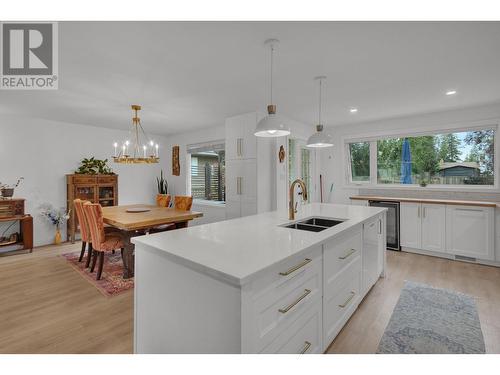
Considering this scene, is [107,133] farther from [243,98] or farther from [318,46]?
[318,46]

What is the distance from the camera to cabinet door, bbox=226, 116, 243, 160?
14.1 feet

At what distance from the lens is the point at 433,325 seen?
2.05 meters

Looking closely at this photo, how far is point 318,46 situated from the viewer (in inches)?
80.5

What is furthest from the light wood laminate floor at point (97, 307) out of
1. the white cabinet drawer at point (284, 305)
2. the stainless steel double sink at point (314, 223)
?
the stainless steel double sink at point (314, 223)

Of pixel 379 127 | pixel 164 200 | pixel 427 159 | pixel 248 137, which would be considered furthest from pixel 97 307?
pixel 427 159

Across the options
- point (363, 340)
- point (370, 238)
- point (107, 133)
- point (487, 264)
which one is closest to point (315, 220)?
point (370, 238)

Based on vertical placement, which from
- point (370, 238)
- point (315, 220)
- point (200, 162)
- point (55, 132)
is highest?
point (55, 132)

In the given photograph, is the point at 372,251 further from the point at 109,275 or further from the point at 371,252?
the point at 109,275

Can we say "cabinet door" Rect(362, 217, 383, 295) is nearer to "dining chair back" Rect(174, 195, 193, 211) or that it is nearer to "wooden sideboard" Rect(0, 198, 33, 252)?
"dining chair back" Rect(174, 195, 193, 211)

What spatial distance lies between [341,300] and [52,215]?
5057 mm

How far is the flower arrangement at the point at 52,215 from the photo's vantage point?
4547 mm

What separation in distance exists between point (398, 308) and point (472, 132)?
3371 mm

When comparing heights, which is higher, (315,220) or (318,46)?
(318,46)

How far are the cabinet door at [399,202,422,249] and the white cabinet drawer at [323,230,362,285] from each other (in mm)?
2403
